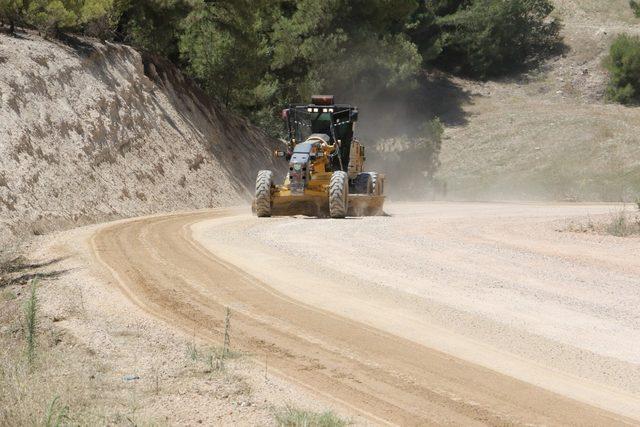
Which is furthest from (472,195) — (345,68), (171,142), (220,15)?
(171,142)

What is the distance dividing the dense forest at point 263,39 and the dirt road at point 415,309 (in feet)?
41.3

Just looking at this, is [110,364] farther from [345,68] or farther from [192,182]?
[345,68]

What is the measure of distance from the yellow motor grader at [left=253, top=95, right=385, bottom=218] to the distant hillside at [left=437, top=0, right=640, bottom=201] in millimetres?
21051

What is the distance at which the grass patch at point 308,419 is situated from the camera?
7.33 meters

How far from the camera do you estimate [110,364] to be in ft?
31.2

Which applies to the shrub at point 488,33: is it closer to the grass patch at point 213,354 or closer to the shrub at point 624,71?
the shrub at point 624,71

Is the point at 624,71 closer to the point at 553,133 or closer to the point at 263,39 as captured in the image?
the point at 553,133

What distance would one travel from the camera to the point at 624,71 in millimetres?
64062

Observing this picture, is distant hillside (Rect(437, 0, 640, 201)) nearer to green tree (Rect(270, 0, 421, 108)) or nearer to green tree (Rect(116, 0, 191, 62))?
green tree (Rect(270, 0, 421, 108))

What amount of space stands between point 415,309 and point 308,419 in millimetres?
4945

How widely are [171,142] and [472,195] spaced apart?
71.5 feet

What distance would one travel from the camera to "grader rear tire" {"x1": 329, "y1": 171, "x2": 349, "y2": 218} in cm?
2361

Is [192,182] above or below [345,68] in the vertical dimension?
below

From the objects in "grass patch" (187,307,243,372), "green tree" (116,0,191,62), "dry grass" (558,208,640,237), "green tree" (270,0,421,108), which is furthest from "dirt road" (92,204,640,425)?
"green tree" (270,0,421,108)
